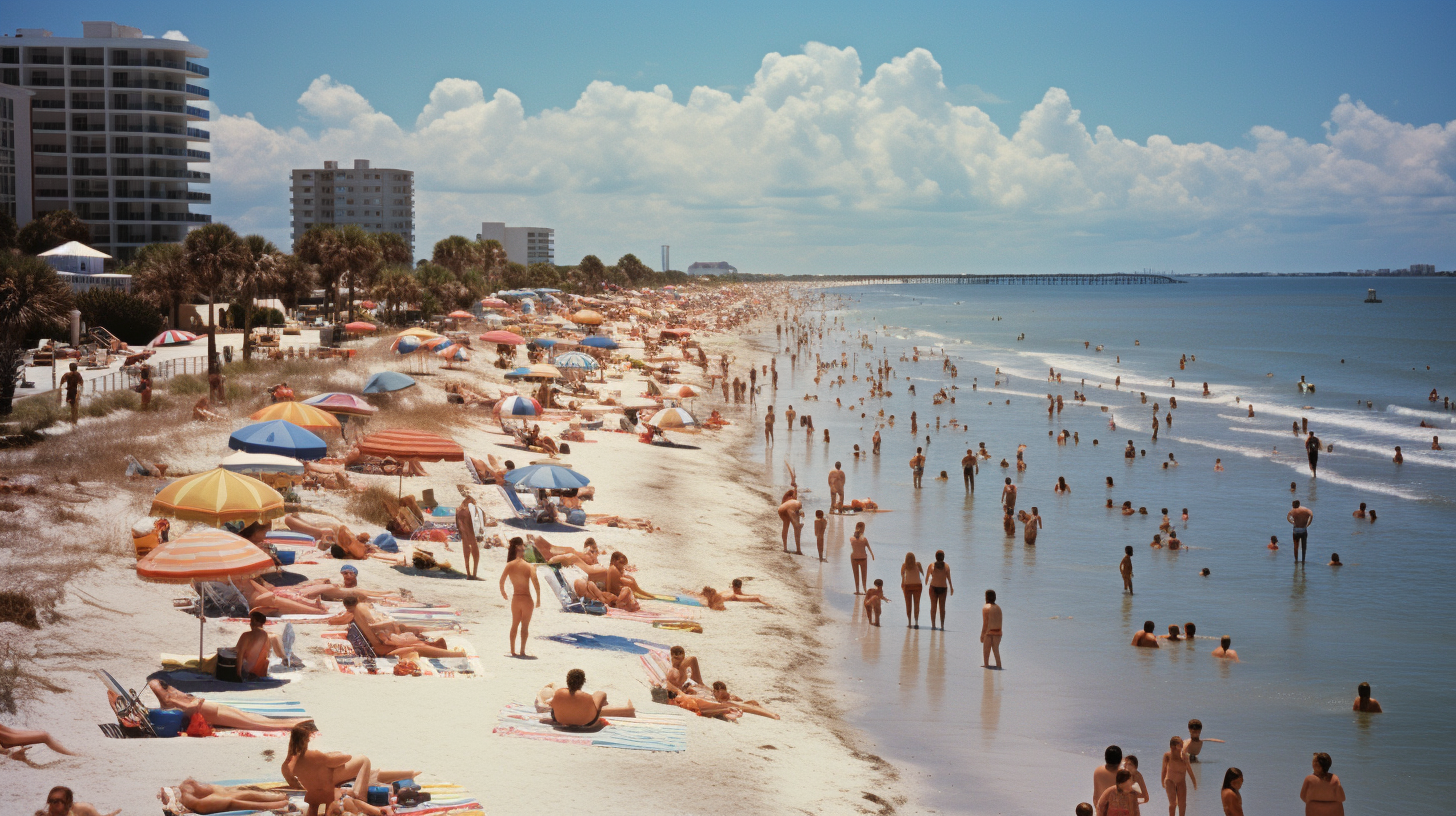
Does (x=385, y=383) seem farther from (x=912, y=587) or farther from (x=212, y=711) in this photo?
(x=212, y=711)

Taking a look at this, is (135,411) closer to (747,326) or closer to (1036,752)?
(1036,752)

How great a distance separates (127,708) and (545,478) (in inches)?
350

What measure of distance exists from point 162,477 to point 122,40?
64.6m

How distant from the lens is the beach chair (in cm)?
817

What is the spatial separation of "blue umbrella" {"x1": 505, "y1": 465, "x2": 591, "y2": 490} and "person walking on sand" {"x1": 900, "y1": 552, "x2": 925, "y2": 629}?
5.29 m

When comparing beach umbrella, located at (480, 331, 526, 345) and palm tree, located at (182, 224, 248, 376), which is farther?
beach umbrella, located at (480, 331, 526, 345)

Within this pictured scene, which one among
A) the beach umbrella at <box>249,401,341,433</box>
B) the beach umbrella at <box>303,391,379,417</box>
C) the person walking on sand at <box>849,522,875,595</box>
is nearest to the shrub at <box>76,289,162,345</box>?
the beach umbrella at <box>303,391,379,417</box>

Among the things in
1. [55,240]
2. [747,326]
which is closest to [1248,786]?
[55,240]

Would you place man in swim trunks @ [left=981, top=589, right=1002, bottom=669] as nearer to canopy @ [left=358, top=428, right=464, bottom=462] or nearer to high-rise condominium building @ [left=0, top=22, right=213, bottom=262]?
canopy @ [left=358, top=428, right=464, bottom=462]

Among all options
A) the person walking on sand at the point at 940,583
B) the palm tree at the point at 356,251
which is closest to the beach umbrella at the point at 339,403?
the person walking on sand at the point at 940,583

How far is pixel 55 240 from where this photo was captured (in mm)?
56406

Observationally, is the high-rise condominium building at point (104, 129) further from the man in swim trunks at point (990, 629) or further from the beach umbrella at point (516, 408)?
the man in swim trunks at point (990, 629)

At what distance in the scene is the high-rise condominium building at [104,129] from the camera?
216 ft

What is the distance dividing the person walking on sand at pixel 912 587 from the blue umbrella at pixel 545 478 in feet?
17.3
